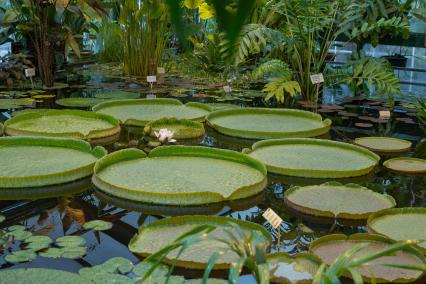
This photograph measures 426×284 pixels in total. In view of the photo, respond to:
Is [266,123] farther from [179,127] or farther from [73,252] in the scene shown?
[73,252]

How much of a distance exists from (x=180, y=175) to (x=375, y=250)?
111 cm

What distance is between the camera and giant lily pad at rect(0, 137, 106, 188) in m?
2.76

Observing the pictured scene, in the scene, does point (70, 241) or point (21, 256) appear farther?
point (70, 241)

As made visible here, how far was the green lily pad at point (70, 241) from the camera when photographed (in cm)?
218

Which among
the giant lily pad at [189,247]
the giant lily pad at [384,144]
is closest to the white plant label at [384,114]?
the giant lily pad at [384,144]

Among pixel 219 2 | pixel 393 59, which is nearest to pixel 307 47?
pixel 393 59

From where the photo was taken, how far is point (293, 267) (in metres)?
1.99

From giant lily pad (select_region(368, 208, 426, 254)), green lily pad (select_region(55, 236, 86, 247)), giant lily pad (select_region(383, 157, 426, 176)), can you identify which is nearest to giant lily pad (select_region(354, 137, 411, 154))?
giant lily pad (select_region(383, 157, 426, 176))

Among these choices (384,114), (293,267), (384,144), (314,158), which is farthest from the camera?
(384,114)

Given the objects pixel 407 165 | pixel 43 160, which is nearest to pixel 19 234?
pixel 43 160

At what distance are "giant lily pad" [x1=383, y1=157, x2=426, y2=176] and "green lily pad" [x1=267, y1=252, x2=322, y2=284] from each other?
1510mm

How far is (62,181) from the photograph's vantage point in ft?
9.36

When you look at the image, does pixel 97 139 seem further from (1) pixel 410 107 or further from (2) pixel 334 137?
(1) pixel 410 107

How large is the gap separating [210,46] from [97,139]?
Result: 351 centimetres
